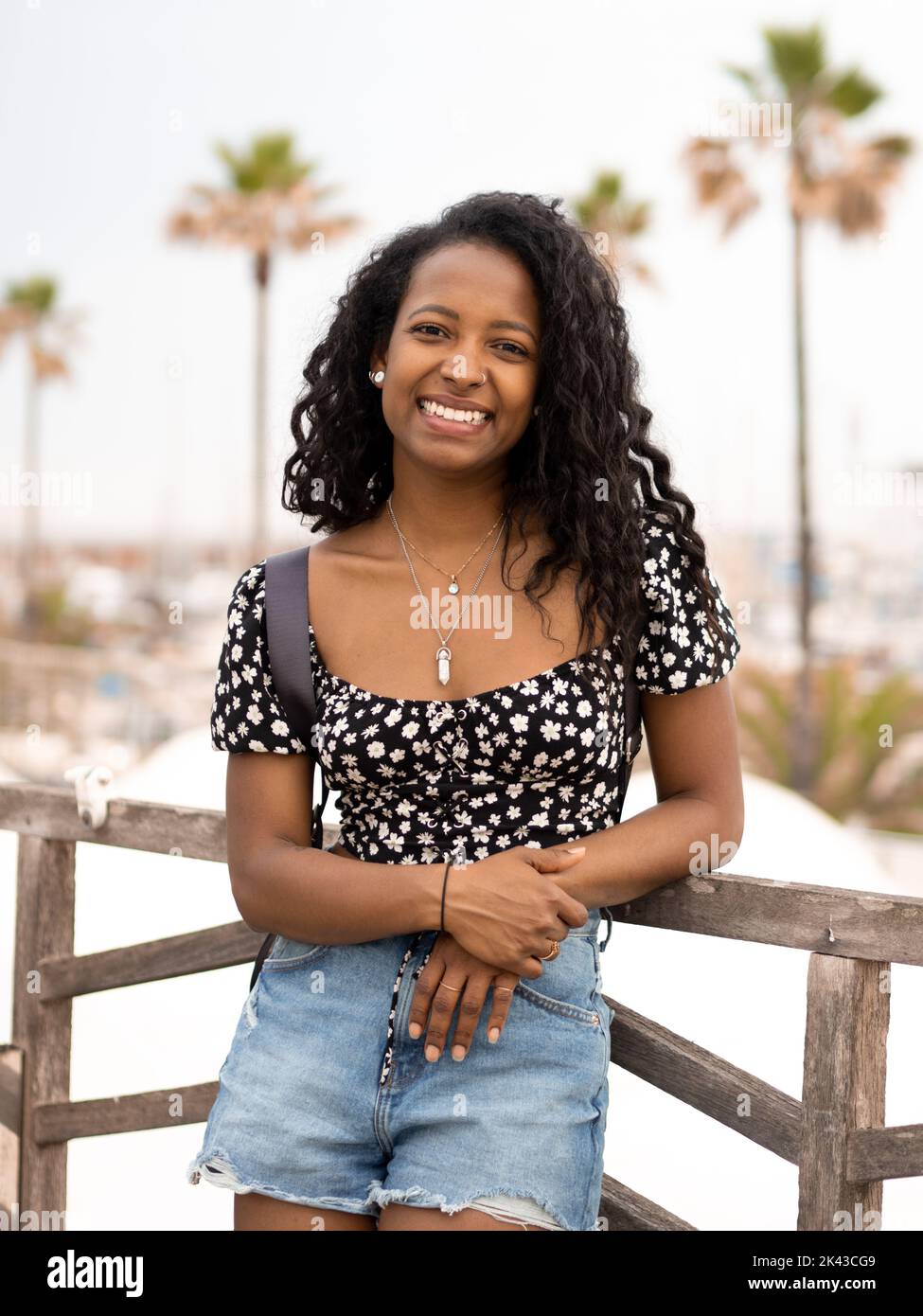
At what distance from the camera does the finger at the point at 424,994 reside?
2.01 meters

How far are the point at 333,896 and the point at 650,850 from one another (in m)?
0.45

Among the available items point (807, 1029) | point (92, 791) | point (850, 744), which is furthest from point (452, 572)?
point (850, 744)

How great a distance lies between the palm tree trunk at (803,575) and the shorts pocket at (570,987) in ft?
66.9

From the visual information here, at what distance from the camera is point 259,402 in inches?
1120

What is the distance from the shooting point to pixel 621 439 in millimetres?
2215

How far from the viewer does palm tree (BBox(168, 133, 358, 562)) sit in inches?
1115

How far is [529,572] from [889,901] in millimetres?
684

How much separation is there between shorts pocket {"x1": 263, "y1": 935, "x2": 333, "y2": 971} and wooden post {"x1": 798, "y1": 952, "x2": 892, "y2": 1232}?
0.72m

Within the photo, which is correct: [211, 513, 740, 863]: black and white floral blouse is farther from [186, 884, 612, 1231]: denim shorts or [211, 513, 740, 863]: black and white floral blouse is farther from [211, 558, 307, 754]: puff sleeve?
[186, 884, 612, 1231]: denim shorts

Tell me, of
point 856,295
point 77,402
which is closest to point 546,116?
point 856,295

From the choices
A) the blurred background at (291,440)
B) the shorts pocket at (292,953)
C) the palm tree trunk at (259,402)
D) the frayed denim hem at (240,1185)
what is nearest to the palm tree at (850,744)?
the blurred background at (291,440)

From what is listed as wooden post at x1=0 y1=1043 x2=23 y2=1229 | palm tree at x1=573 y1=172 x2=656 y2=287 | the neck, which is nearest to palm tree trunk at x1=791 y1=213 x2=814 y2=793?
palm tree at x1=573 y1=172 x2=656 y2=287

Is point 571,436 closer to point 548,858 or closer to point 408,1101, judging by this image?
point 548,858

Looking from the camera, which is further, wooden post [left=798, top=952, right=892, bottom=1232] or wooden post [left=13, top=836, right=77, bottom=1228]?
wooden post [left=13, top=836, right=77, bottom=1228]
